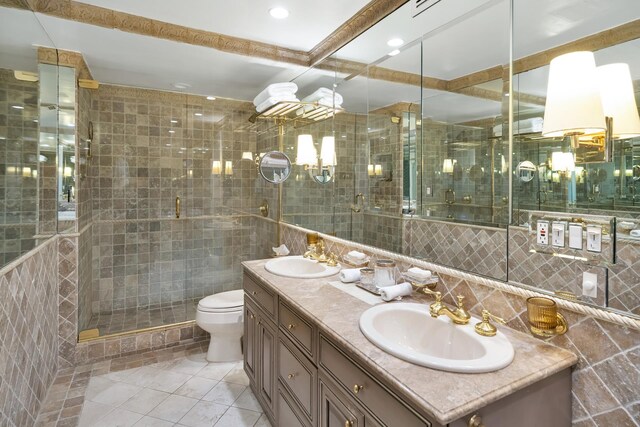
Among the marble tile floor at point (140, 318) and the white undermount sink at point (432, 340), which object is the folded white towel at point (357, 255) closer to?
the white undermount sink at point (432, 340)

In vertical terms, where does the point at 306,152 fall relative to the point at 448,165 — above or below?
above

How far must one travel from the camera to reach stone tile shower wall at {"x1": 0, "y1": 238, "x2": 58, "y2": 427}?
1.57 m

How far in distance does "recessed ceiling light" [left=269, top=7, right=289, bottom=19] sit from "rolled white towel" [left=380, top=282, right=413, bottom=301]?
66.6 inches

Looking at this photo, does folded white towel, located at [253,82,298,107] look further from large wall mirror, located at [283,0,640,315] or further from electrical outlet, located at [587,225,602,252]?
electrical outlet, located at [587,225,602,252]

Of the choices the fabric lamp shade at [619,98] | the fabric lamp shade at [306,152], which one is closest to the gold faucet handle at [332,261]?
the fabric lamp shade at [306,152]

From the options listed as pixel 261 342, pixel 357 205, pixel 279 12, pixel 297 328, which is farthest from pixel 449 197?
pixel 279 12

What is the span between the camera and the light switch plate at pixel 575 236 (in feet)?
3.68

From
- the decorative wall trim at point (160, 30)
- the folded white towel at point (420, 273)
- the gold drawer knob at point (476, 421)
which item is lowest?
the gold drawer knob at point (476, 421)

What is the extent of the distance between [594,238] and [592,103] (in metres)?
0.43

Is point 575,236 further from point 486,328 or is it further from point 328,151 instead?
point 328,151

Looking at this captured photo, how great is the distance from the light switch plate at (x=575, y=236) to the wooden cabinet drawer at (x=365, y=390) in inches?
30.9

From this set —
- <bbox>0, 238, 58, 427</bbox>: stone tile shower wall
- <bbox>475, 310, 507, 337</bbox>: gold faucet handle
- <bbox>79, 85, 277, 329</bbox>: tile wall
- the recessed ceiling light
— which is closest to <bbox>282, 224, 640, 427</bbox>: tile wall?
<bbox>475, 310, 507, 337</bbox>: gold faucet handle

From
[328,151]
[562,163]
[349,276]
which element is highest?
[328,151]

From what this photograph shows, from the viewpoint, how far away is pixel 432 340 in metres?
1.33
